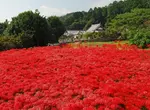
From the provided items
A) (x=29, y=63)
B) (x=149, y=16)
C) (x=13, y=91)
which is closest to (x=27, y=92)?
(x=13, y=91)

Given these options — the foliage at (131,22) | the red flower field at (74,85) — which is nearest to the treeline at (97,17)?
the foliage at (131,22)

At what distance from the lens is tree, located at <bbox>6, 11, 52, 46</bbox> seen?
46.7m

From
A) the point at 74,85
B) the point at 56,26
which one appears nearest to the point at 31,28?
the point at 56,26

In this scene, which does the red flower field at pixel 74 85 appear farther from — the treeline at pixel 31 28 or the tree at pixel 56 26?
the tree at pixel 56 26

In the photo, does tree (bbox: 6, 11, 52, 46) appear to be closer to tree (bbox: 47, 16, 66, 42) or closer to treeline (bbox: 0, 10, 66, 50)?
treeline (bbox: 0, 10, 66, 50)

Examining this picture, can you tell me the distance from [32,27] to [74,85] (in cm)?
3567

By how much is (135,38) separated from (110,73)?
62.6ft

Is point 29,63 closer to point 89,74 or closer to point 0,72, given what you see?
point 0,72

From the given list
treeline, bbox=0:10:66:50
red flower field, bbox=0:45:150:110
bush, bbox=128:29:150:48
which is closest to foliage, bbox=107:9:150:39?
treeline, bbox=0:10:66:50

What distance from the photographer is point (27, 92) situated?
12.3 metres

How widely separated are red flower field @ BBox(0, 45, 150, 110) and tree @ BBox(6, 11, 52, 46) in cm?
2761

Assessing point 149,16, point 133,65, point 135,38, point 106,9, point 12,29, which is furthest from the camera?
point 106,9

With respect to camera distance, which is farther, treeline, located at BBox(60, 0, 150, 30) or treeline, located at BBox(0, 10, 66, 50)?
treeline, located at BBox(60, 0, 150, 30)

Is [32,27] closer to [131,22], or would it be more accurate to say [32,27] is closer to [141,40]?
[131,22]
